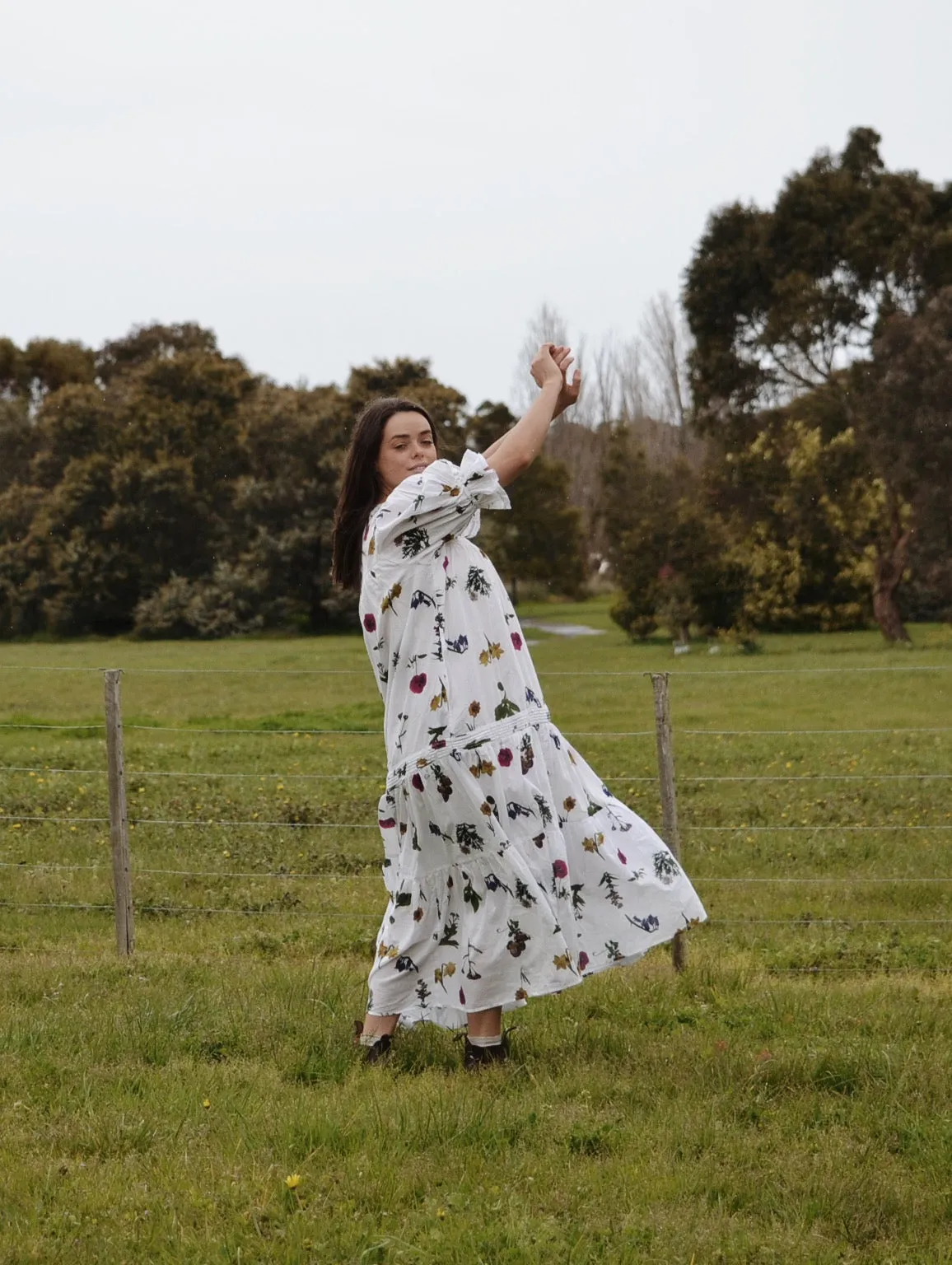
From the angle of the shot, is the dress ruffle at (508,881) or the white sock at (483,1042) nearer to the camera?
the dress ruffle at (508,881)

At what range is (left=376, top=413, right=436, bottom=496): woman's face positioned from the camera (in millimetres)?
4137

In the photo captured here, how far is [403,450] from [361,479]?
16 cm

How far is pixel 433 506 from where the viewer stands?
3938 mm

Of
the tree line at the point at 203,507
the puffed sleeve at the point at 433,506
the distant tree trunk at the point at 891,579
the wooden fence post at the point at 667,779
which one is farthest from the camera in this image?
the tree line at the point at 203,507

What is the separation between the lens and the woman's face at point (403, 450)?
163 inches

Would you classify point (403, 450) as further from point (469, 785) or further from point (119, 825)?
point (119, 825)

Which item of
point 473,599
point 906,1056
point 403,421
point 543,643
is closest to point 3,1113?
point 473,599

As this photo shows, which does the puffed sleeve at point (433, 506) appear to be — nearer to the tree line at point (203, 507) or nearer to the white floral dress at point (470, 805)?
A: the white floral dress at point (470, 805)

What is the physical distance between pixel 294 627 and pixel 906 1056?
3495 cm

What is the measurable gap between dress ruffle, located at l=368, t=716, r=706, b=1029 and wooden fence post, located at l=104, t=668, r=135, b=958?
2057 millimetres

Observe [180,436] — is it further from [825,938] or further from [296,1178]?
[296,1178]

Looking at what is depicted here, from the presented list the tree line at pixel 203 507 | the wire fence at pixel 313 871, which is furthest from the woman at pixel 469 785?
the tree line at pixel 203 507

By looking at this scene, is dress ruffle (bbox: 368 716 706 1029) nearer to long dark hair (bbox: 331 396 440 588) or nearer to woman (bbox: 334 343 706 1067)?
woman (bbox: 334 343 706 1067)

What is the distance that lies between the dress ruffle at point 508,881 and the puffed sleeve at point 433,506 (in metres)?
0.55
